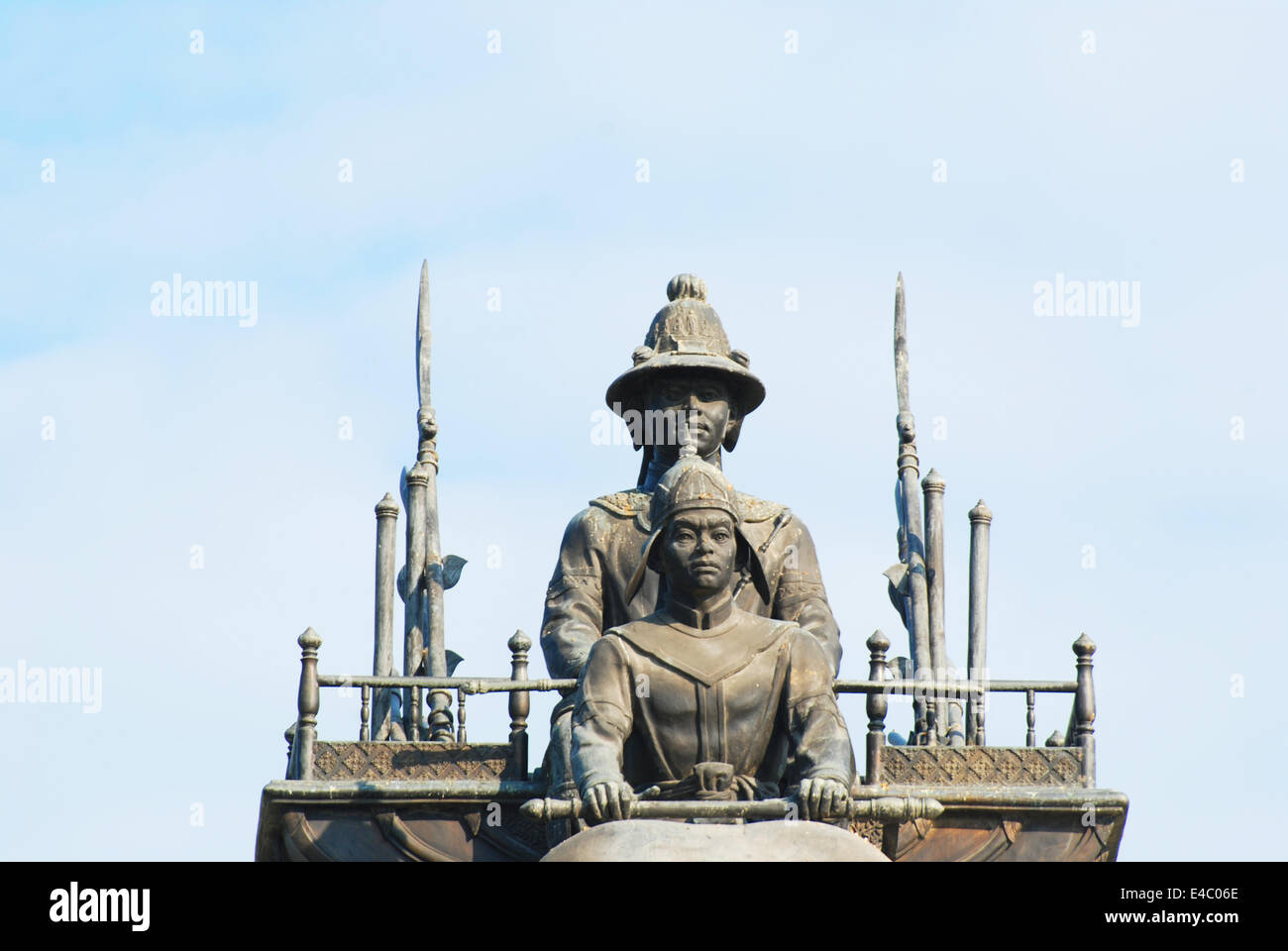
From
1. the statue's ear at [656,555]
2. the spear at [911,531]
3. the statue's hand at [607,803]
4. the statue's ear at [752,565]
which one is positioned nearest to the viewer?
the statue's hand at [607,803]

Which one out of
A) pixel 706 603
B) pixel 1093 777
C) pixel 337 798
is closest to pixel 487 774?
pixel 337 798

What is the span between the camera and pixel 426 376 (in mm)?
28250

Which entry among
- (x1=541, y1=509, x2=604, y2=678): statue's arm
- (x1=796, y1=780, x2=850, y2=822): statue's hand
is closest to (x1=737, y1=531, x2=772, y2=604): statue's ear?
(x1=541, y1=509, x2=604, y2=678): statue's arm

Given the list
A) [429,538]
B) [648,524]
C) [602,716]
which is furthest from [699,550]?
[429,538]

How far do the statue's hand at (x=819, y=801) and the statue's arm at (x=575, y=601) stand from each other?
346 centimetres

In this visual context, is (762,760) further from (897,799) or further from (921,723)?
(921,723)

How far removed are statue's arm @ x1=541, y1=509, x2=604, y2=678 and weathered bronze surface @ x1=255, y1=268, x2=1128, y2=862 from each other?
0.07 feet

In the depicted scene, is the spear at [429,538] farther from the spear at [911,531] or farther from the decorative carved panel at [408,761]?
the spear at [911,531]

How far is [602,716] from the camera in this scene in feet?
68.0

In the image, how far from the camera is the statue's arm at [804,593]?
76.3ft

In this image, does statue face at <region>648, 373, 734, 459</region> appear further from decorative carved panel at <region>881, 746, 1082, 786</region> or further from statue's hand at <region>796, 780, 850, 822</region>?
statue's hand at <region>796, 780, 850, 822</region>

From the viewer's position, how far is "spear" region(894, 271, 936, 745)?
26688 millimetres

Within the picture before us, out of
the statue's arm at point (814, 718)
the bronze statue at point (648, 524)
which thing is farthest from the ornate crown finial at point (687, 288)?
the statue's arm at point (814, 718)
